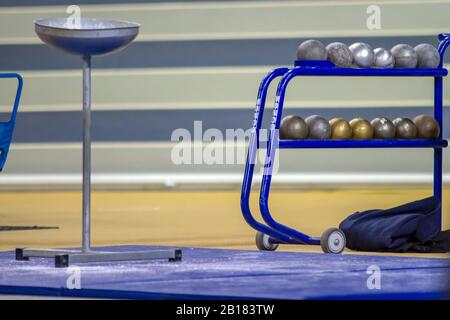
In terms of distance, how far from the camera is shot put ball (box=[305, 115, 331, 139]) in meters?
4.75

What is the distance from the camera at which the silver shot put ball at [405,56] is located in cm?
488

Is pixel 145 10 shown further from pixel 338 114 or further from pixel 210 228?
pixel 210 228

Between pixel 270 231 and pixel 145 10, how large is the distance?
4.16m

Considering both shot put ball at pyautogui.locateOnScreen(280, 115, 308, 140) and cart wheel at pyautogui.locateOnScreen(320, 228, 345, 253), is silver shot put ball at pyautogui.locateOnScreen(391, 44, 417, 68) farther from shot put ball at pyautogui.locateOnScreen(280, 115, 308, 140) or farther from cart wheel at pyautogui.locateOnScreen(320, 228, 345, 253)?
cart wheel at pyautogui.locateOnScreen(320, 228, 345, 253)

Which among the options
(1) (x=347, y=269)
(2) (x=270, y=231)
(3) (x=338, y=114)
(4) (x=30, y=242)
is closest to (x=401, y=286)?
(1) (x=347, y=269)

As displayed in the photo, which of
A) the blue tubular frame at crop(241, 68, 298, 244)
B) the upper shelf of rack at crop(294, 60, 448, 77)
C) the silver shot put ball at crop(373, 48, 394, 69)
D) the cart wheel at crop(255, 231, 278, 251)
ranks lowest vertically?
the cart wheel at crop(255, 231, 278, 251)

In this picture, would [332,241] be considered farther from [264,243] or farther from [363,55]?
[363,55]

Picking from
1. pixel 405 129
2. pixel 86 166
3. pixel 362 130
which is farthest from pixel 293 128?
pixel 86 166

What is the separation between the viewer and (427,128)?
4996mm

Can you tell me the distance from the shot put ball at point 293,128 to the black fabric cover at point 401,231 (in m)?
0.49

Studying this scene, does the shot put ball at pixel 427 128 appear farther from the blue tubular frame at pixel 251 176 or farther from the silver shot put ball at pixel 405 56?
the blue tubular frame at pixel 251 176

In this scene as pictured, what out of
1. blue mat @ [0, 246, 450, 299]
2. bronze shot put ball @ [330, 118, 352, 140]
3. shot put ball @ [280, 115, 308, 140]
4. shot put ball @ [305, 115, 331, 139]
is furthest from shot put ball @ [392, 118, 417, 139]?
blue mat @ [0, 246, 450, 299]

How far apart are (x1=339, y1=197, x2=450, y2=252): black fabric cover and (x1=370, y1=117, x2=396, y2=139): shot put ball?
0.33 metres

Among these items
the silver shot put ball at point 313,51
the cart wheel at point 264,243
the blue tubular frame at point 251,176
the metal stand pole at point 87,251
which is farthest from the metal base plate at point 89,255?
Answer: the silver shot put ball at point 313,51
